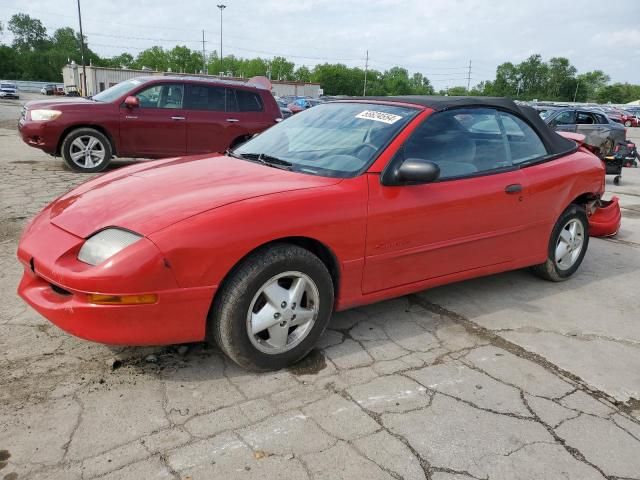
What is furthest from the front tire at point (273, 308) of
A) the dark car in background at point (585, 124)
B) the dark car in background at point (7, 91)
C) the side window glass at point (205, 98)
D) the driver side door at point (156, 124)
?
the dark car in background at point (7, 91)

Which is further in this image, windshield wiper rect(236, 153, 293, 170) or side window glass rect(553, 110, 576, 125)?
side window glass rect(553, 110, 576, 125)

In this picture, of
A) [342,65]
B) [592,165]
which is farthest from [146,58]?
[592,165]

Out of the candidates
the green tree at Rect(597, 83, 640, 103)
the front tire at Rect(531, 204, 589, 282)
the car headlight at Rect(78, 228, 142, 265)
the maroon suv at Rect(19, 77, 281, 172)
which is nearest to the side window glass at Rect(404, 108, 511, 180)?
the front tire at Rect(531, 204, 589, 282)

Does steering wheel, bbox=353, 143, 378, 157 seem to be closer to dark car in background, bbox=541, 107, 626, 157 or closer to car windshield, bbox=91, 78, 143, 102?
car windshield, bbox=91, 78, 143, 102

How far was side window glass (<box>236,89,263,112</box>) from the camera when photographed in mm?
9227

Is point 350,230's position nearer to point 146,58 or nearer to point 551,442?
point 551,442

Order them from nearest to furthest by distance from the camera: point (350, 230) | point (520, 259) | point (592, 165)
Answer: point (350, 230), point (520, 259), point (592, 165)

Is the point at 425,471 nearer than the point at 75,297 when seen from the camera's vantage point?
Yes

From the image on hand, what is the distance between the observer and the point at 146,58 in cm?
12025

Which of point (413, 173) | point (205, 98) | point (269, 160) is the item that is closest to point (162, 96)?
point (205, 98)

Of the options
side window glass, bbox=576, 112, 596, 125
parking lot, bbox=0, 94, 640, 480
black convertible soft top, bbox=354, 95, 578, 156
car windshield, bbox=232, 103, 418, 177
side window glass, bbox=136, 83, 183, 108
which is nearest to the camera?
parking lot, bbox=0, 94, 640, 480

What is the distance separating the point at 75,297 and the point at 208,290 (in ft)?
2.00

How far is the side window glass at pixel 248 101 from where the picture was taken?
9227mm

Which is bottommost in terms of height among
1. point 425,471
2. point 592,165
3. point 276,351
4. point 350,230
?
point 425,471
